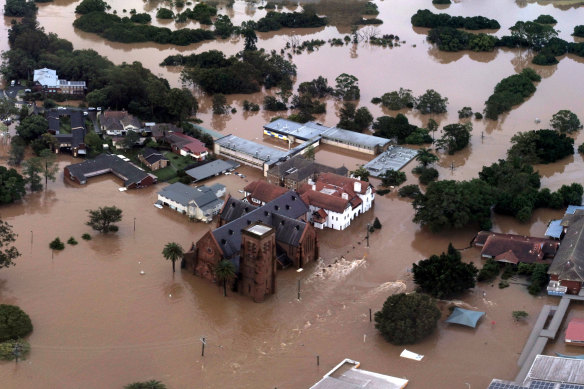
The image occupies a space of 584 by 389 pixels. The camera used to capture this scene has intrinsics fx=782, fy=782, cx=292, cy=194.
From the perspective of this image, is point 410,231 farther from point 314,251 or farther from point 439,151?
point 439,151

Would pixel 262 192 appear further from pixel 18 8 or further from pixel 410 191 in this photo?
pixel 18 8

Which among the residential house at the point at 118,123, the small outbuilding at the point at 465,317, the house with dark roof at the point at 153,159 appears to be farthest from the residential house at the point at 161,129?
the small outbuilding at the point at 465,317

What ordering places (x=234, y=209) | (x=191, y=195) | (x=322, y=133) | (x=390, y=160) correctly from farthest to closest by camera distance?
(x=322, y=133) < (x=390, y=160) < (x=191, y=195) < (x=234, y=209)

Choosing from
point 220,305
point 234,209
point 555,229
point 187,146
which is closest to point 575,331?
point 555,229

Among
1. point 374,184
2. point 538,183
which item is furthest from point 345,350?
point 538,183

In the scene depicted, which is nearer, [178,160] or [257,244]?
[257,244]
